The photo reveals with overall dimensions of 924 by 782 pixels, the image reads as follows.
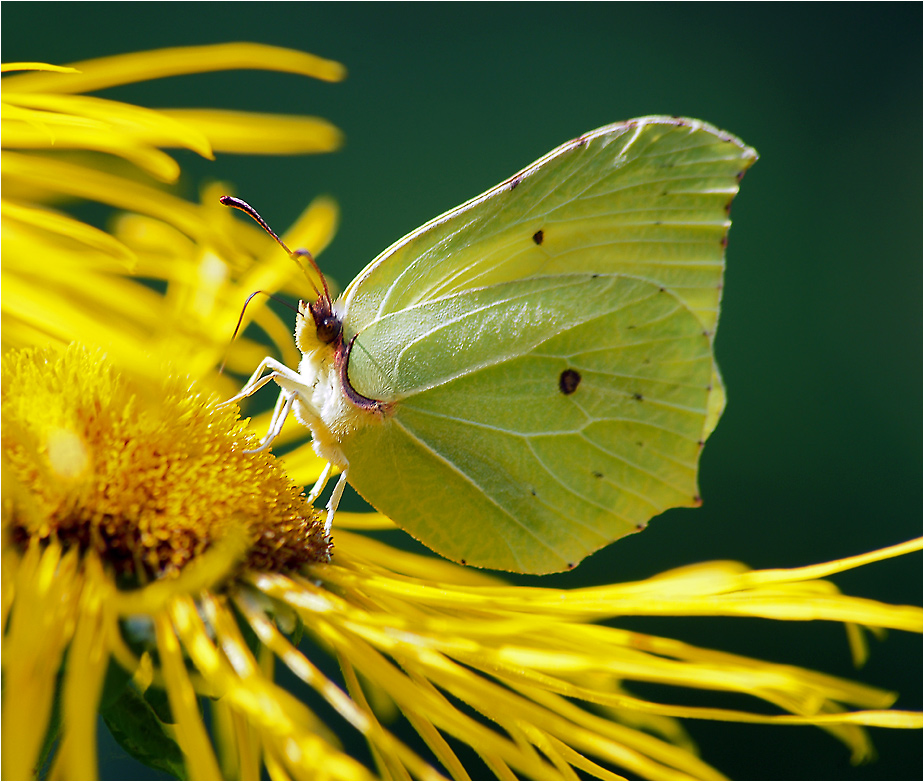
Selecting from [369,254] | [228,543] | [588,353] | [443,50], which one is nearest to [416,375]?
[588,353]

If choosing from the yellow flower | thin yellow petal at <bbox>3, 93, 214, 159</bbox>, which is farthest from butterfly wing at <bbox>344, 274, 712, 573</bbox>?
thin yellow petal at <bbox>3, 93, 214, 159</bbox>

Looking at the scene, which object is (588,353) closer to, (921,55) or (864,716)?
(864,716)

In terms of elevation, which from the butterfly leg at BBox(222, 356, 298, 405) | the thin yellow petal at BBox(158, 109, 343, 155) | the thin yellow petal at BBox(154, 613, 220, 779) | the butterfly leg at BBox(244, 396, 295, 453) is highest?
the thin yellow petal at BBox(158, 109, 343, 155)

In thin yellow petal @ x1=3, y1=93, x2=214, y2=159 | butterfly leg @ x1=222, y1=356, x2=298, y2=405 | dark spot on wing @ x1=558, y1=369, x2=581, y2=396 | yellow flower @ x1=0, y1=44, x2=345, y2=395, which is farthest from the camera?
dark spot on wing @ x1=558, y1=369, x2=581, y2=396

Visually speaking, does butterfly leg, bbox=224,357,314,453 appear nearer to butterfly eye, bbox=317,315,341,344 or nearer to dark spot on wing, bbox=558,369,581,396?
butterfly eye, bbox=317,315,341,344

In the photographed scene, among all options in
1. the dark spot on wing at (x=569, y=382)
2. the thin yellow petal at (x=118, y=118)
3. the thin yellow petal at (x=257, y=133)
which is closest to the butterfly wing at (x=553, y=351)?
the dark spot on wing at (x=569, y=382)

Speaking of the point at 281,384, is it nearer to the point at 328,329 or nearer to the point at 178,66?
the point at 328,329

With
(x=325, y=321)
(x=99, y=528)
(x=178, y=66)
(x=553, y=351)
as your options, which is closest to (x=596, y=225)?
(x=553, y=351)
